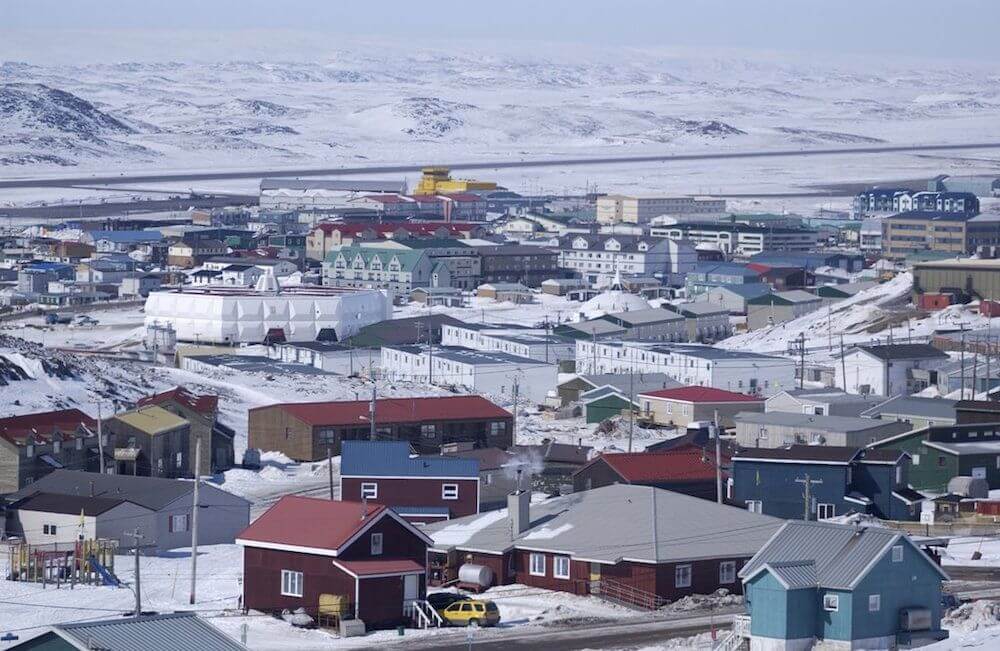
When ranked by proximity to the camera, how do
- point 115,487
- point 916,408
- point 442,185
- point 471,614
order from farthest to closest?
point 442,185, point 916,408, point 115,487, point 471,614

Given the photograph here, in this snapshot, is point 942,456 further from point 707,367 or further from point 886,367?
point 707,367

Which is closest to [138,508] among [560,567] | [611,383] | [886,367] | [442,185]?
[560,567]

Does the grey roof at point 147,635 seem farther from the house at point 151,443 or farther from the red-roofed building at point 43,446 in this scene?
the house at point 151,443

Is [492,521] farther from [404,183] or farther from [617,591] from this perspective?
[404,183]

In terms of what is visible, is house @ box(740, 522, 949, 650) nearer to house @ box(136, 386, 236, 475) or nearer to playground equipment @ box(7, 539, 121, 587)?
playground equipment @ box(7, 539, 121, 587)

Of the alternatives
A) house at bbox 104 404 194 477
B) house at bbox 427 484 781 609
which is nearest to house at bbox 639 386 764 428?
house at bbox 104 404 194 477

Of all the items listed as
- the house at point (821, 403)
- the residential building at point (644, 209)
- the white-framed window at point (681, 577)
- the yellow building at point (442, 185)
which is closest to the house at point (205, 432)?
the house at point (821, 403)
